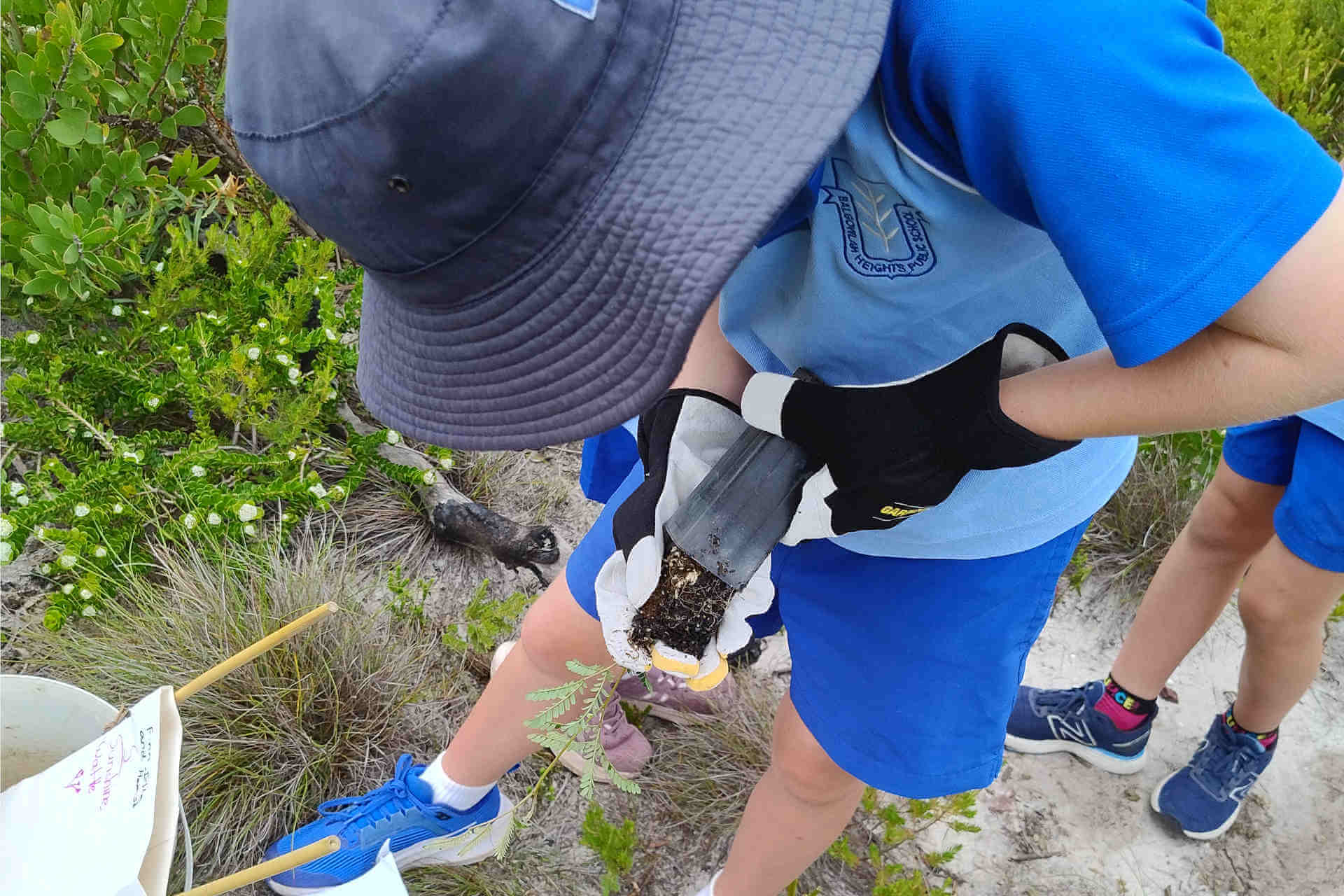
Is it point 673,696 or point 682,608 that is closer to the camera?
point 682,608

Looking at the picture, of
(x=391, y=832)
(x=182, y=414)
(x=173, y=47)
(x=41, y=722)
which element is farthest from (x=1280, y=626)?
(x=173, y=47)

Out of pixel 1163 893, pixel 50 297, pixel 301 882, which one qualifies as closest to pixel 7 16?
pixel 50 297

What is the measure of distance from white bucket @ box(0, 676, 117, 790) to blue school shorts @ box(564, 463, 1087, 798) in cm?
119

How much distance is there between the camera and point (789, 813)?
1.64 m

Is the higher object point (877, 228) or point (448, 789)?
point (877, 228)

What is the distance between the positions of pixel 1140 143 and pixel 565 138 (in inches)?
18.2

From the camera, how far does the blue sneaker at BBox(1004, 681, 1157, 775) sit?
95.6 inches

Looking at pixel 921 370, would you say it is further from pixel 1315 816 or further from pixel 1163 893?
pixel 1315 816

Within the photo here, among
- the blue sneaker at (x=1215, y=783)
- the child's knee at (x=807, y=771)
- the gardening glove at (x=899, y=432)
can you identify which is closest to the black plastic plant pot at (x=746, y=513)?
the gardening glove at (x=899, y=432)

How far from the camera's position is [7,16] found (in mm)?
2756

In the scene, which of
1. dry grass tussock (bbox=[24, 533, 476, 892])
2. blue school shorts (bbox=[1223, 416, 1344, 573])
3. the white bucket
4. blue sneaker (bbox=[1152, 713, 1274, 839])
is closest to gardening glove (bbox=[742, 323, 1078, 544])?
blue school shorts (bbox=[1223, 416, 1344, 573])

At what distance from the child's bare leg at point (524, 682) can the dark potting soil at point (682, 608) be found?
23cm

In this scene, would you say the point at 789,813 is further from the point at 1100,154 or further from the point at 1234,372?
the point at 1100,154

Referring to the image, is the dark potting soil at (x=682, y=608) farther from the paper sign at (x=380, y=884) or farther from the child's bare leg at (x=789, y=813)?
the paper sign at (x=380, y=884)
